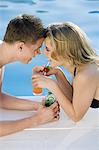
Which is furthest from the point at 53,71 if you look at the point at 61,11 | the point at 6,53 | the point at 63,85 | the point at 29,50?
the point at 61,11

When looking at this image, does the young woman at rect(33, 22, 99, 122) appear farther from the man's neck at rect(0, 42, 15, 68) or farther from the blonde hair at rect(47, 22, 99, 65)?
the man's neck at rect(0, 42, 15, 68)

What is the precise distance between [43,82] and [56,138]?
1.07 ft

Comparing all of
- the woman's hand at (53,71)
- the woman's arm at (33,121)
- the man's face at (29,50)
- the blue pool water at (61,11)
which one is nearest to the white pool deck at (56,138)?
the woman's arm at (33,121)

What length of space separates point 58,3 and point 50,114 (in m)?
5.06

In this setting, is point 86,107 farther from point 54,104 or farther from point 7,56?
point 7,56

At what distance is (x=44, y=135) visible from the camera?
2.27m

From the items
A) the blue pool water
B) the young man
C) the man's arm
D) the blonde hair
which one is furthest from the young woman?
the blue pool water

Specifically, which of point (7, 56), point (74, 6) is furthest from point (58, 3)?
point (7, 56)

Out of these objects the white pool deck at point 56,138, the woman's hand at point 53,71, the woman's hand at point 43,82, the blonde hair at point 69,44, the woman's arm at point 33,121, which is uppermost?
the blonde hair at point 69,44

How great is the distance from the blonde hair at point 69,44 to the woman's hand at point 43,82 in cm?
14

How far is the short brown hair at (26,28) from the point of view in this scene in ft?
7.76

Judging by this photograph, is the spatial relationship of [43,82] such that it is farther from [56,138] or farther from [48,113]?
[56,138]

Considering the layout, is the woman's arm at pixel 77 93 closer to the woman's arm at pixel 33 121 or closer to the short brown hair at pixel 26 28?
the woman's arm at pixel 33 121

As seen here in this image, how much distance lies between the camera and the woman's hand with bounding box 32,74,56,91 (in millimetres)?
2275
